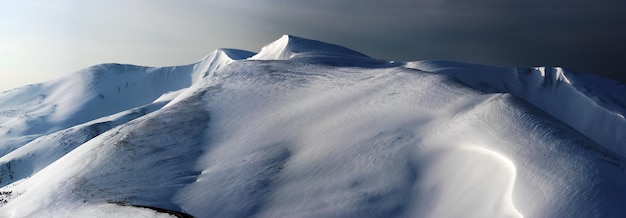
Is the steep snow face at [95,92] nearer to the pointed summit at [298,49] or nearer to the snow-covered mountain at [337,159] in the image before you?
the pointed summit at [298,49]

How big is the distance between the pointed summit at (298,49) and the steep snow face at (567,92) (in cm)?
1546

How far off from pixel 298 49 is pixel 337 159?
2593 inches

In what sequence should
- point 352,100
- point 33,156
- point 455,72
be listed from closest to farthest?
point 352,100 → point 33,156 → point 455,72

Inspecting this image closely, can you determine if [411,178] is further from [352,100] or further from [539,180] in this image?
[352,100]

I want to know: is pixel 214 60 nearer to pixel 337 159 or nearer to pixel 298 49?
pixel 298 49

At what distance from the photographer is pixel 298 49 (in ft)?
312

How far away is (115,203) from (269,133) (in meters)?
12.9

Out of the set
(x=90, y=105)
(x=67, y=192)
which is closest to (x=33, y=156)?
(x=67, y=192)

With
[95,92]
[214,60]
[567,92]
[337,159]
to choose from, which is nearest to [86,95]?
[95,92]

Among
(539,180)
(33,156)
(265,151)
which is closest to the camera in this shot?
(539,180)

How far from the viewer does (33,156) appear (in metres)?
75.2

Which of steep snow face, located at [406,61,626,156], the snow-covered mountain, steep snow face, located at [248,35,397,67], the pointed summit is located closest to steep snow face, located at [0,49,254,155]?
the pointed summit

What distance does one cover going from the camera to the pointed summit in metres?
90.9

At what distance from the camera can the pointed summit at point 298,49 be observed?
90.9 meters
